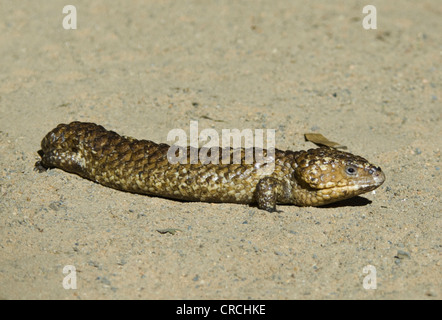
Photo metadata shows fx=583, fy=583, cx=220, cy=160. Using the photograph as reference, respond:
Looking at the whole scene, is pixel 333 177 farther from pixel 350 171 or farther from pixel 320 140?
pixel 320 140

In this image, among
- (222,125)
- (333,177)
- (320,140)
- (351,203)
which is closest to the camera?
(333,177)

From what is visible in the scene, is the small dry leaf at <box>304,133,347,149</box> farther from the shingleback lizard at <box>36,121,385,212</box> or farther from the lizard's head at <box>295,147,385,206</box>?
the lizard's head at <box>295,147,385,206</box>

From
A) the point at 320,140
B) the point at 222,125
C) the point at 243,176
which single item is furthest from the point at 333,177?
the point at 222,125

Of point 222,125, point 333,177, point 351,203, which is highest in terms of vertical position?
point 222,125

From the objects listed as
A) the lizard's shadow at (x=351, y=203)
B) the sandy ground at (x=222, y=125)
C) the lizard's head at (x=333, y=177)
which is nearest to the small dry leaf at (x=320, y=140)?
the sandy ground at (x=222, y=125)

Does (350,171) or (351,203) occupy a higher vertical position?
(350,171)
